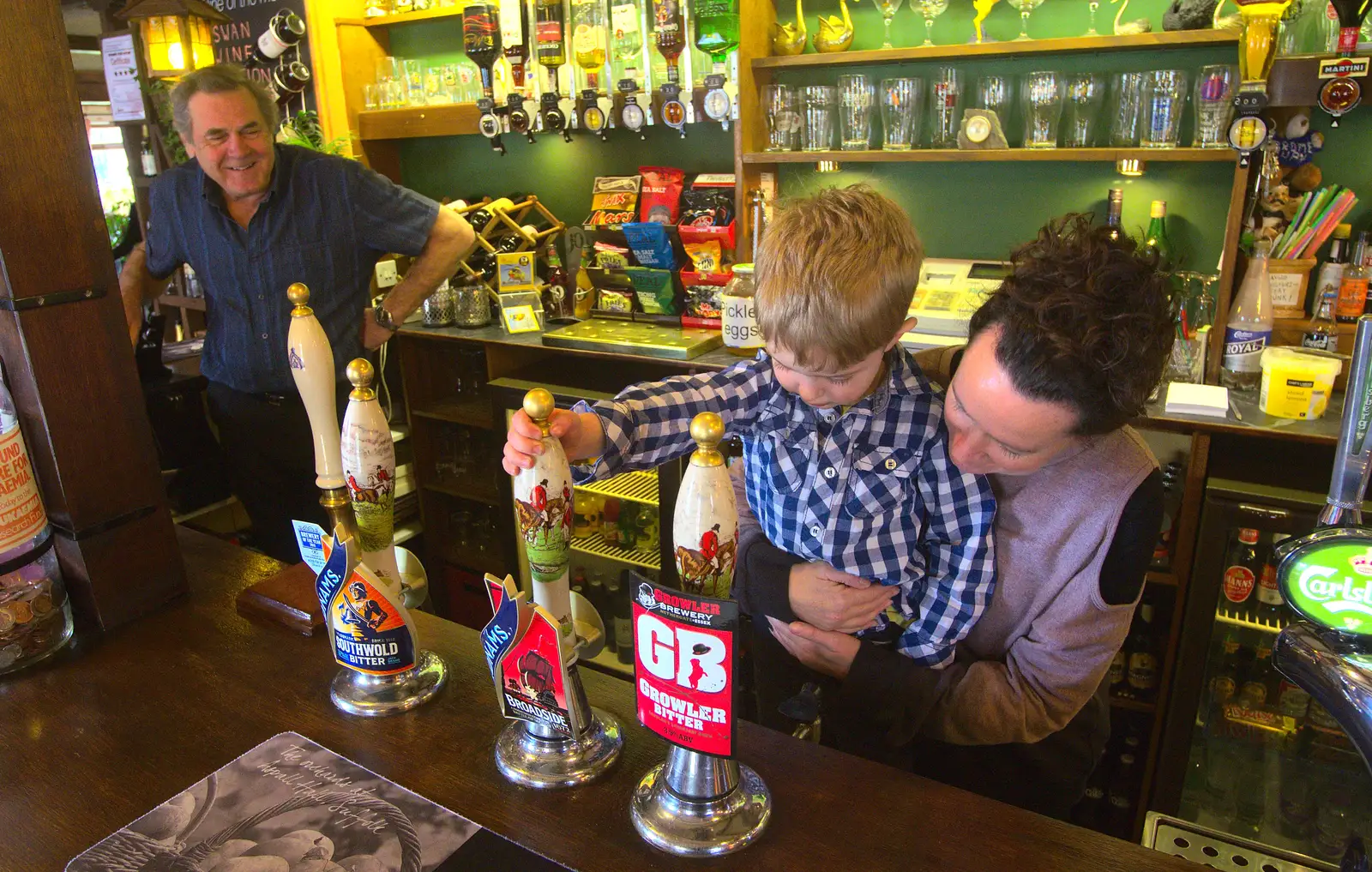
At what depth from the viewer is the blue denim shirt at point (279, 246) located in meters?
2.39

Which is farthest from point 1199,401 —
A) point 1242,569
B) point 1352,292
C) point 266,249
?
point 266,249

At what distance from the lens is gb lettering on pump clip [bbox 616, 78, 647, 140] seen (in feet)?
9.52

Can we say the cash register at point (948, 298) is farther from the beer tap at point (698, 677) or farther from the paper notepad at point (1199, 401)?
the beer tap at point (698, 677)

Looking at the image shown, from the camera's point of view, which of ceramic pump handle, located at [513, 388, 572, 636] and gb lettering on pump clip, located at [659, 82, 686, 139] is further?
gb lettering on pump clip, located at [659, 82, 686, 139]

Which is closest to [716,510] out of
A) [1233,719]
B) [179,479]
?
[1233,719]

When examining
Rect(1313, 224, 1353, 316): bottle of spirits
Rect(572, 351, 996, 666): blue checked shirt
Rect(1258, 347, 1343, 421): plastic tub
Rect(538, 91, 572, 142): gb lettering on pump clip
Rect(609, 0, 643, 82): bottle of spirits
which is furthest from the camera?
Rect(538, 91, 572, 142): gb lettering on pump clip

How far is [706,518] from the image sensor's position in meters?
0.79

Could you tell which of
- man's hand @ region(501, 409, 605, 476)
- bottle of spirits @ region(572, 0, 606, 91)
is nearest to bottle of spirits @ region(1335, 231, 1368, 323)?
man's hand @ region(501, 409, 605, 476)

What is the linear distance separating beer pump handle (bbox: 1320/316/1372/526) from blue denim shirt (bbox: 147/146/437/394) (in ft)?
7.34

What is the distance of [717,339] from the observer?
2803 mm

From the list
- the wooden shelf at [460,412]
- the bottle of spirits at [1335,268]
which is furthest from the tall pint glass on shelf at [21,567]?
the bottle of spirits at [1335,268]

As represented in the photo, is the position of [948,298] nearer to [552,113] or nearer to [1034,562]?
[552,113]

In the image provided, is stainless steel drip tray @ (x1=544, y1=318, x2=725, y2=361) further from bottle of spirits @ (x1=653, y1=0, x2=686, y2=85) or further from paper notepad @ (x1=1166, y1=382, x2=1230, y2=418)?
paper notepad @ (x1=1166, y1=382, x2=1230, y2=418)

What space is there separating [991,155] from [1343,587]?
200 centimetres
